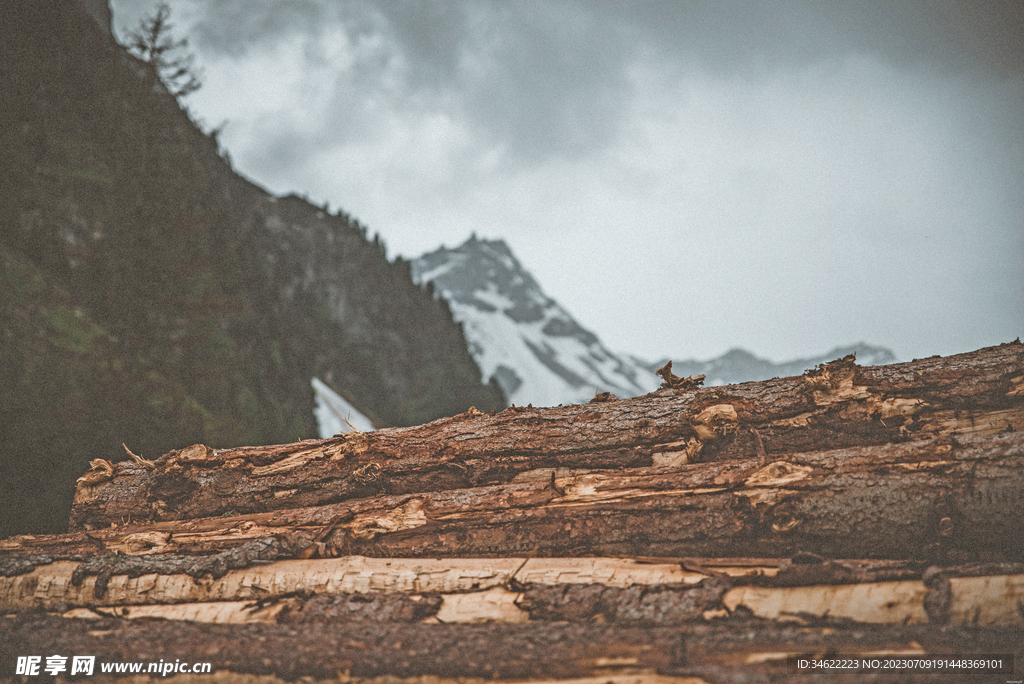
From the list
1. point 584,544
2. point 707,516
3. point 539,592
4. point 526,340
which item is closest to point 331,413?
point 584,544

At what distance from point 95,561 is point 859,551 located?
654cm

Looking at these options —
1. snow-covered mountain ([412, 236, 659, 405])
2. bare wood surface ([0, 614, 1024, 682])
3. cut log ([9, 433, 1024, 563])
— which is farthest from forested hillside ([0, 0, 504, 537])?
snow-covered mountain ([412, 236, 659, 405])

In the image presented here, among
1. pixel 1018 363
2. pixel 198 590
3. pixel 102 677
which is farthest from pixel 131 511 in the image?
pixel 1018 363

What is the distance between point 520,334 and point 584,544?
215 feet

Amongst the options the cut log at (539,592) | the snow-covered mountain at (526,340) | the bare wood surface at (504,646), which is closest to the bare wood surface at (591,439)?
the cut log at (539,592)

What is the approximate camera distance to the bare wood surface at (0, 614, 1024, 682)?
2949 mm

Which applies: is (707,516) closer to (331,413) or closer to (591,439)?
(591,439)

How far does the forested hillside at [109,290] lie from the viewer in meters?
7.80

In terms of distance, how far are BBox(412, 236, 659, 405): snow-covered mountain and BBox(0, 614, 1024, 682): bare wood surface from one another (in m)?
39.7

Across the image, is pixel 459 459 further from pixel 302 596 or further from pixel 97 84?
pixel 97 84

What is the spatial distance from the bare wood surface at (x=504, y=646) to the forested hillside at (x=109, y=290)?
4.96m

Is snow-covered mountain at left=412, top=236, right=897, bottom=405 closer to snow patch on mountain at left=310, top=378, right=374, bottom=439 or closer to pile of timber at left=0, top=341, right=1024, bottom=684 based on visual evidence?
snow patch on mountain at left=310, top=378, right=374, bottom=439

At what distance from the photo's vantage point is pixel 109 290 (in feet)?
38.4

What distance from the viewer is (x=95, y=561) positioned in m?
4.95
